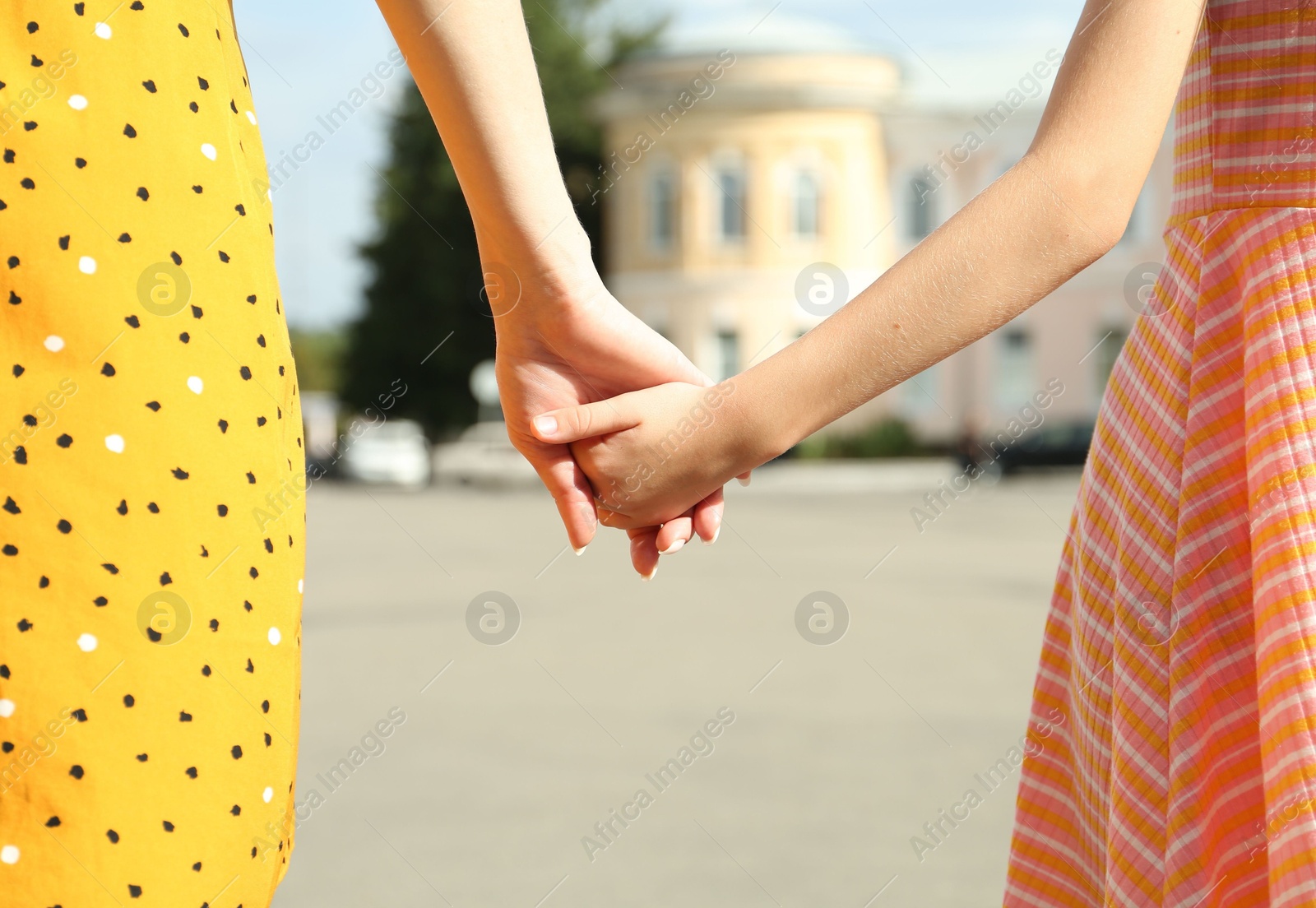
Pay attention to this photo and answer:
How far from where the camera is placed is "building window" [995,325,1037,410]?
34.2m

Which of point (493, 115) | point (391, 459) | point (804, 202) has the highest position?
point (493, 115)

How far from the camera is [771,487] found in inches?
1053

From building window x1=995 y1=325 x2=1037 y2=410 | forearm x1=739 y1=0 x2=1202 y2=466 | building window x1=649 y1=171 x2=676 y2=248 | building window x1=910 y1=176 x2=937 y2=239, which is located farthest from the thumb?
building window x1=995 y1=325 x2=1037 y2=410

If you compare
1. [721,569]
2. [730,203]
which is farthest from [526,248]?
[730,203]

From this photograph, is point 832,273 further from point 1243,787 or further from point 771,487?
point 1243,787

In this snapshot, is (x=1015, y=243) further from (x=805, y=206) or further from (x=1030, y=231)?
(x=805, y=206)

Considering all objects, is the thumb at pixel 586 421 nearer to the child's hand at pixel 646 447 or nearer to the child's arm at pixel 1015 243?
the child's hand at pixel 646 447

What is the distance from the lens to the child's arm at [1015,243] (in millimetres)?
1394

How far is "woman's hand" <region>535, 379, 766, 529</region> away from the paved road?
2.38m

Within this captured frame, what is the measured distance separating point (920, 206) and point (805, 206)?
3.01m

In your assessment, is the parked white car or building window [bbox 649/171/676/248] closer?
the parked white car

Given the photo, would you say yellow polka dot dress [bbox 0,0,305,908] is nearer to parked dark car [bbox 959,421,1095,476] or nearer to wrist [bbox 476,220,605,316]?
wrist [bbox 476,220,605,316]

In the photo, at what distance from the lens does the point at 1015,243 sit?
146 centimetres

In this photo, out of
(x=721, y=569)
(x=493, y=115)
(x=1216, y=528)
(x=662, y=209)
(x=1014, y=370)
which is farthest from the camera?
(x=1014, y=370)
